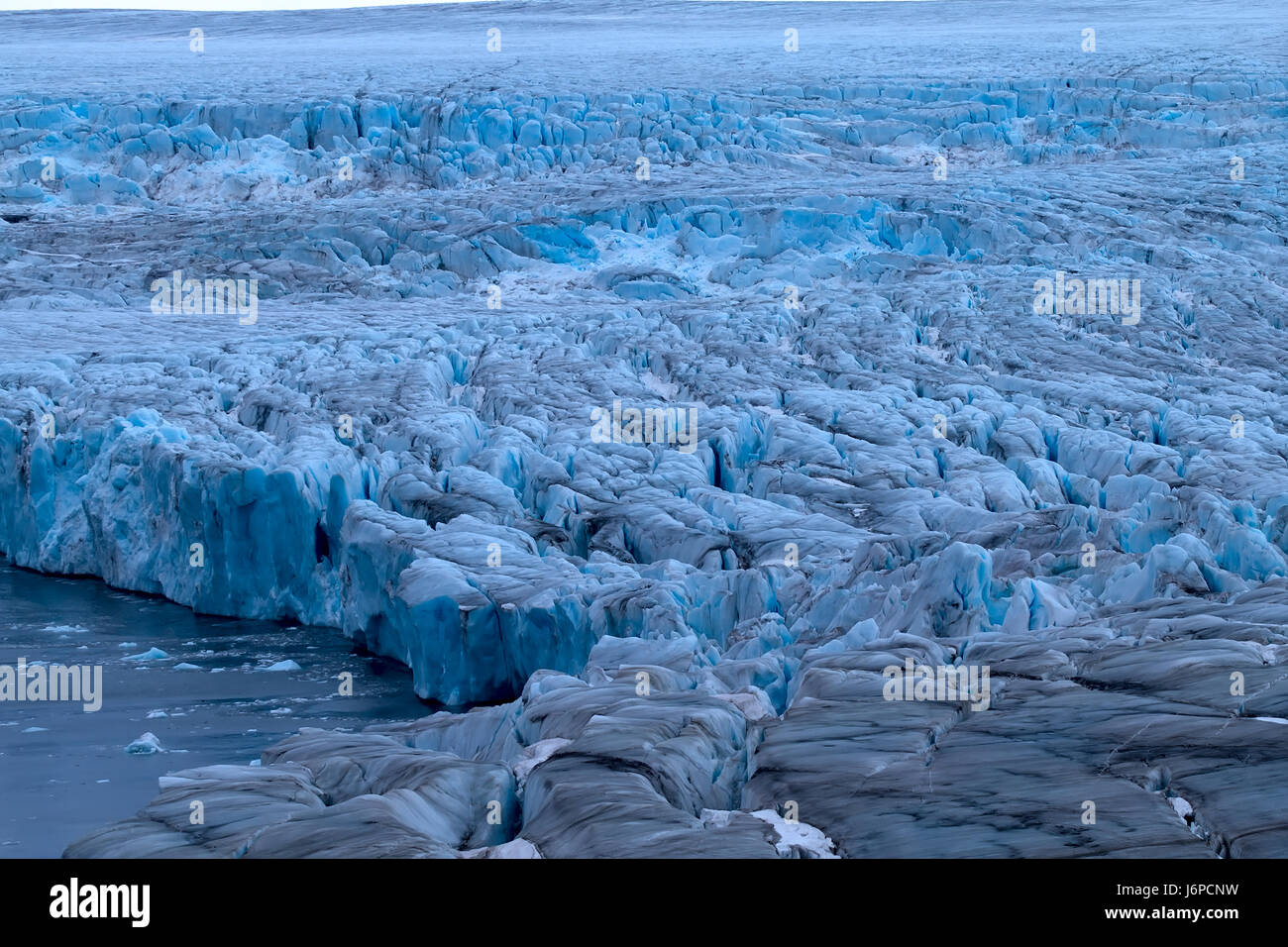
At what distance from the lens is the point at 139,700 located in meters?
7.86

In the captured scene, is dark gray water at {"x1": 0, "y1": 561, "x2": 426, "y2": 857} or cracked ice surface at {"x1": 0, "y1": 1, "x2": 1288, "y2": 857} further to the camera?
dark gray water at {"x1": 0, "y1": 561, "x2": 426, "y2": 857}

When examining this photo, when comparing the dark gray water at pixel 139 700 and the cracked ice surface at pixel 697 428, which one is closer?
the cracked ice surface at pixel 697 428

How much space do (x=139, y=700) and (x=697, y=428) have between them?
4728 millimetres

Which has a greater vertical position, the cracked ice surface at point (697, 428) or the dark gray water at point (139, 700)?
the cracked ice surface at point (697, 428)

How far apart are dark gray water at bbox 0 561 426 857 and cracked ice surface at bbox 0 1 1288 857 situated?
1.07ft

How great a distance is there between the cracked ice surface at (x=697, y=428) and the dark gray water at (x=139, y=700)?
327 millimetres

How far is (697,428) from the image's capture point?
10.2 m

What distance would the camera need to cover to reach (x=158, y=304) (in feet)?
49.8

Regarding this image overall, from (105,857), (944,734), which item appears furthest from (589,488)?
(105,857)

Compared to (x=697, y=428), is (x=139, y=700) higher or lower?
lower

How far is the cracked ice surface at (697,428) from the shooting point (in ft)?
14.5

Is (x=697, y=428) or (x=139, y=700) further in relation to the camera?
(x=697, y=428)

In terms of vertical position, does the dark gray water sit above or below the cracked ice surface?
below

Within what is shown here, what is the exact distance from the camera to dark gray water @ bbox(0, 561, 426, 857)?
21.2 ft
